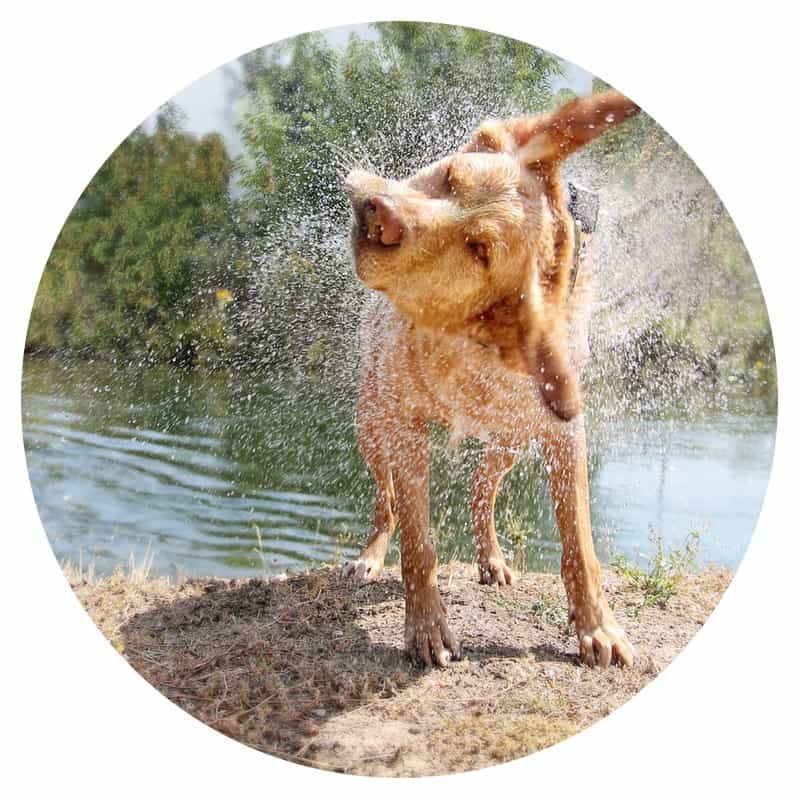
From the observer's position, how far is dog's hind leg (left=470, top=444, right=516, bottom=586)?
17.7ft

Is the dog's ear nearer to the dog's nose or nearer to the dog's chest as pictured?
the dog's nose

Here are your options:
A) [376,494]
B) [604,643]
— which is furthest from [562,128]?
[604,643]

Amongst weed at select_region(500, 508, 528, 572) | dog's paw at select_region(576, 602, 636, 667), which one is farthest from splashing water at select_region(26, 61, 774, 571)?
dog's paw at select_region(576, 602, 636, 667)

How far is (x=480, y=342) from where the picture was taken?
201 inches

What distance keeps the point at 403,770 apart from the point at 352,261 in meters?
2.29

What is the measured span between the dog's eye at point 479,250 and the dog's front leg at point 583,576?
1.01 m

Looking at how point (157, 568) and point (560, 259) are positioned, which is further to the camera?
point (157, 568)

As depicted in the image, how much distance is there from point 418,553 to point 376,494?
33cm

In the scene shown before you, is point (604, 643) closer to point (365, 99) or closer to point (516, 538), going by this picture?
point (516, 538)

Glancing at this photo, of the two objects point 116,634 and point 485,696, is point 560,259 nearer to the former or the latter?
point 485,696

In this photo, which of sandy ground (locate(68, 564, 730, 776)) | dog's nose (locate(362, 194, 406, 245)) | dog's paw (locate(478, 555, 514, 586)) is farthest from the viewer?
dog's paw (locate(478, 555, 514, 586))

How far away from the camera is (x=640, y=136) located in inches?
210

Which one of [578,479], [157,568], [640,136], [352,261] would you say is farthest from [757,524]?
[157,568]

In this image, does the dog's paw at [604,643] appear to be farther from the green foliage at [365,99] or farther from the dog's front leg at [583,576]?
the green foliage at [365,99]
